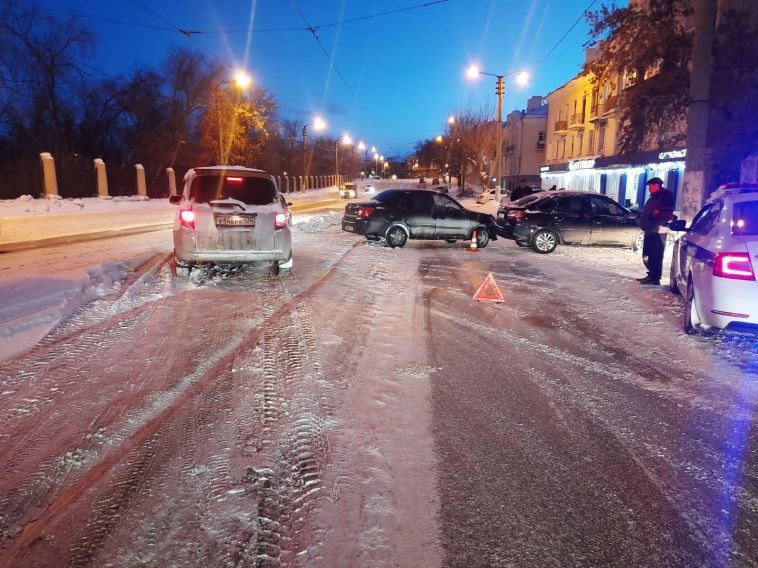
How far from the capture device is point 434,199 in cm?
1541

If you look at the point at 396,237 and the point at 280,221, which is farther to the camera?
the point at 396,237

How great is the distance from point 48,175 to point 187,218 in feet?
81.0

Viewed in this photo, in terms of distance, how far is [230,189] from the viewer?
9281 mm

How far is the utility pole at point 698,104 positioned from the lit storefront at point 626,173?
4.27 m

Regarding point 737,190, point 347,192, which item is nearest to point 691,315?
point 737,190

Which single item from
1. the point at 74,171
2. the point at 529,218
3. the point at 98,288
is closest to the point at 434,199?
the point at 529,218

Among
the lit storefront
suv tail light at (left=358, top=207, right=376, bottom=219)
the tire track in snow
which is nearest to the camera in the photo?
the tire track in snow

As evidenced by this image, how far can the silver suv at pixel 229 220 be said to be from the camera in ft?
29.5

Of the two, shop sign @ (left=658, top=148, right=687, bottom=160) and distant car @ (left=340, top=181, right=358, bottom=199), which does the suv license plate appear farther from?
distant car @ (left=340, top=181, right=358, bottom=199)

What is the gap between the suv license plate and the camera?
8.99 metres

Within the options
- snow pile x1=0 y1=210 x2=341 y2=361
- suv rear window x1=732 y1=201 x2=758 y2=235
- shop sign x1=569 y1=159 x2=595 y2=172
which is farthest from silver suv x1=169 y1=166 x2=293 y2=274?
shop sign x1=569 y1=159 x2=595 y2=172

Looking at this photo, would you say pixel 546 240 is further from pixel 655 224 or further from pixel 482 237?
pixel 655 224

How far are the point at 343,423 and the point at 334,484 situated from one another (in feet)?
→ 2.74

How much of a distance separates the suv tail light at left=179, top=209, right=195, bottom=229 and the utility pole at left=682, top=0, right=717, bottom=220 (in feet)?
39.0
